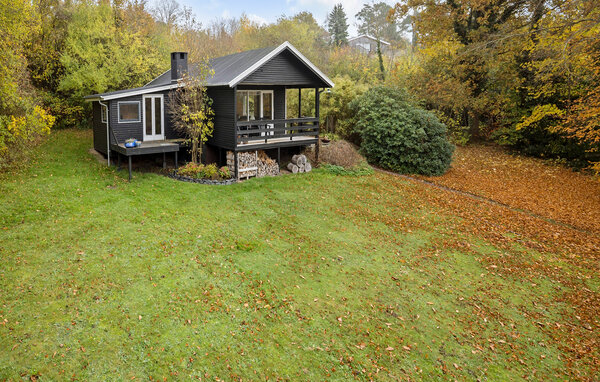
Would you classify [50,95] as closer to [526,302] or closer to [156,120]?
[156,120]

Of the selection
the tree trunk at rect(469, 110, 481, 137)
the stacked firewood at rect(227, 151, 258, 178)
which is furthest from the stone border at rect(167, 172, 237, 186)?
the tree trunk at rect(469, 110, 481, 137)

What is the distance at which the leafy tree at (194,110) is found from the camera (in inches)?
588

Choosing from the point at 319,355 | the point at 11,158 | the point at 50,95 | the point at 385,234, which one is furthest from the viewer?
the point at 50,95

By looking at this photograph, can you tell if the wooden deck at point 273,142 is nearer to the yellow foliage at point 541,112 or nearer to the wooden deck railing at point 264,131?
the wooden deck railing at point 264,131

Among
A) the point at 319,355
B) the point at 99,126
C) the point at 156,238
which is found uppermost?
the point at 99,126

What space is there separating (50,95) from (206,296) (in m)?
21.6

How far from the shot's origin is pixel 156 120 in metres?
16.2

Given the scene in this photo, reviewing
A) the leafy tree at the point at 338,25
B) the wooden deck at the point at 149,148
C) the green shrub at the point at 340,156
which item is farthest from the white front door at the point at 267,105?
the leafy tree at the point at 338,25

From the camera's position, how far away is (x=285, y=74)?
16.5 metres

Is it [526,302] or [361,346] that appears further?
[526,302]

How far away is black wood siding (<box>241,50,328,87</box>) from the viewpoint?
51.2 feet

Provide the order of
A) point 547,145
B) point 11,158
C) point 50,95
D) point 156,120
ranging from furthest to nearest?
point 50,95 < point 547,145 < point 156,120 < point 11,158

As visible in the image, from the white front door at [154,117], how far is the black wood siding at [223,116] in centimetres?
212

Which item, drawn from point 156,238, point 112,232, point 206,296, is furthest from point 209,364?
point 112,232
